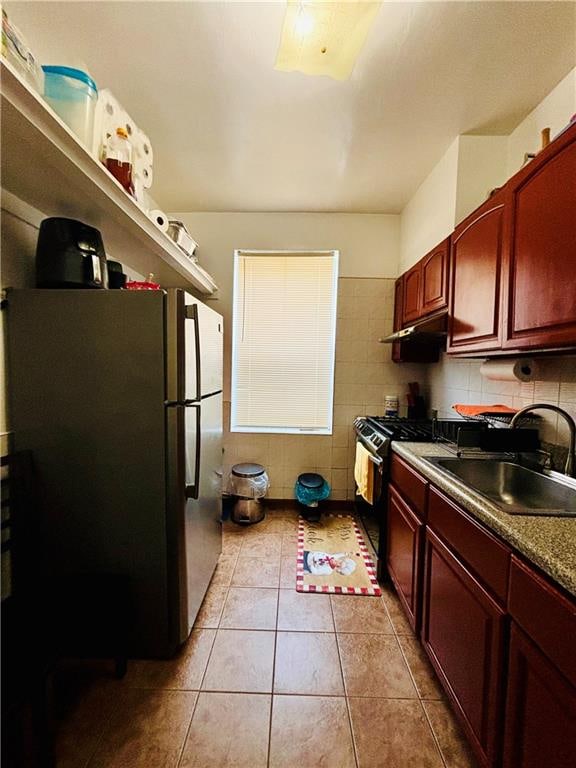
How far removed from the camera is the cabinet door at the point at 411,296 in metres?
2.33

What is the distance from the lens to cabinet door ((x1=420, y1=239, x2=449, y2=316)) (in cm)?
192

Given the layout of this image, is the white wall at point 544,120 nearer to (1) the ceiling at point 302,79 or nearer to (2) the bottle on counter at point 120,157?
(1) the ceiling at point 302,79

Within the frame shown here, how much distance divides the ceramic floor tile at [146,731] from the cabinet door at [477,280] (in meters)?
1.97

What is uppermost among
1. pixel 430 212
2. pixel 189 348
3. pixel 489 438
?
pixel 430 212

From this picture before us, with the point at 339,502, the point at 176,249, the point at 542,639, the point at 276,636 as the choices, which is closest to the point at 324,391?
the point at 339,502

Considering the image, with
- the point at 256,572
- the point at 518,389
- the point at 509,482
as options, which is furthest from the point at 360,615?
the point at 518,389

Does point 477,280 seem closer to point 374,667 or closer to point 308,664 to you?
point 374,667

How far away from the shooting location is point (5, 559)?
1.29 meters

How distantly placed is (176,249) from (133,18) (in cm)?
97

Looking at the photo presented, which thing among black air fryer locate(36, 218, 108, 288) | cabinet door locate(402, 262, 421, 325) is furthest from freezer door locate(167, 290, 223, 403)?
cabinet door locate(402, 262, 421, 325)

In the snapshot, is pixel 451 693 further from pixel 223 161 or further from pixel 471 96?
pixel 223 161

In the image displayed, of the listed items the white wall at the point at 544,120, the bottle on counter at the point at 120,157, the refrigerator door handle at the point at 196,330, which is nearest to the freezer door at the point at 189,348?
the refrigerator door handle at the point at 196,330

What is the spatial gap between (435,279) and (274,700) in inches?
90.7

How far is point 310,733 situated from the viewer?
117cm
